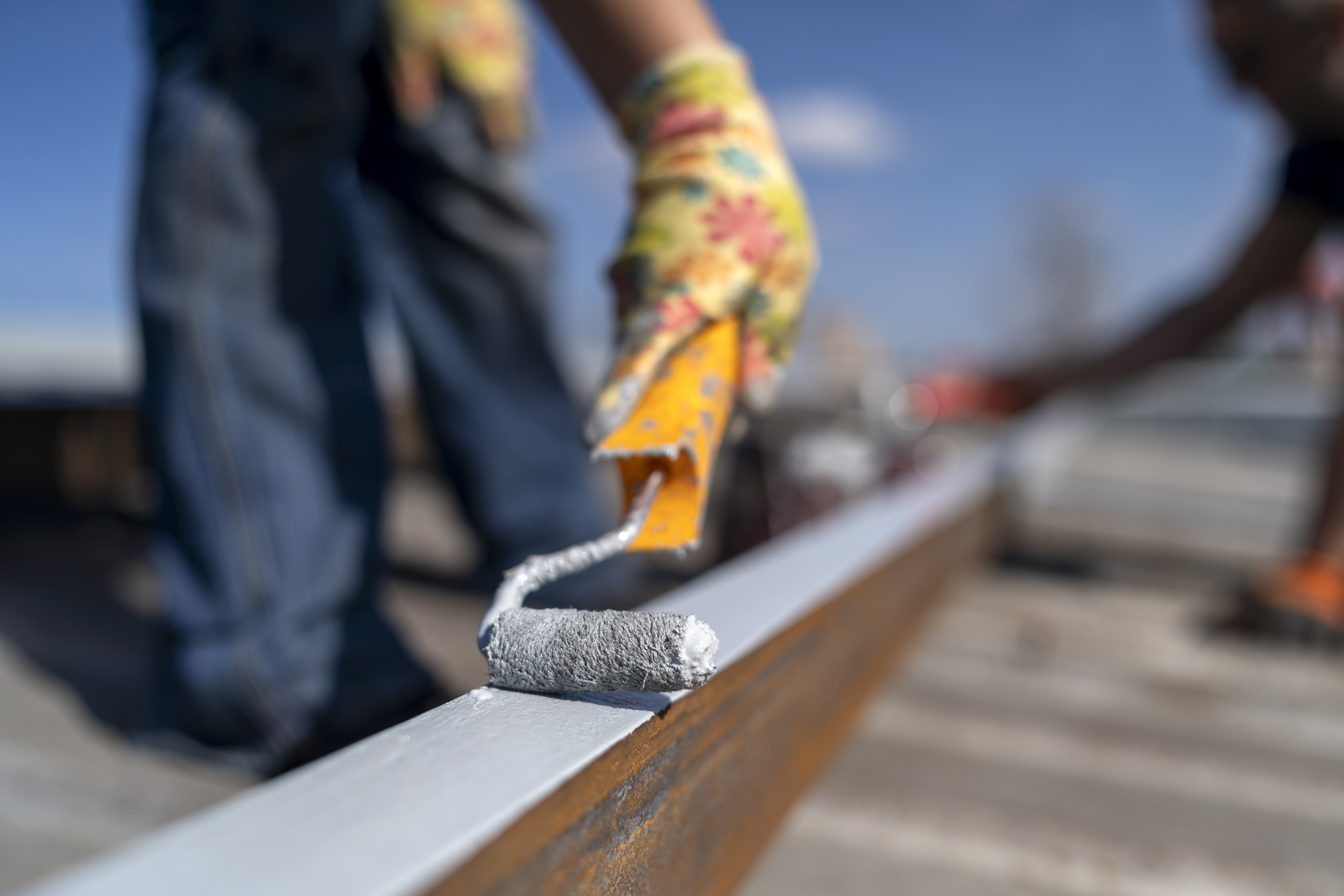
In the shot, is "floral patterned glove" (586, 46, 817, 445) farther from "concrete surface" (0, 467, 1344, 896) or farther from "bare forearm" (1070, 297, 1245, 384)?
"bare forearm" (1070, 297, 1245, 384)

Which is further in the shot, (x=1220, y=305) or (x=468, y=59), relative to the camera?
(x=1220, y=305)

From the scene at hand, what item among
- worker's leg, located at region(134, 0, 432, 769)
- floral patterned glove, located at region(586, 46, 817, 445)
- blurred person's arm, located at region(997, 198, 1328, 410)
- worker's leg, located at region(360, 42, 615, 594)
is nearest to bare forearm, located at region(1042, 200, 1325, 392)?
blurred person's arm, located at region(997, 198, 1328, 410)

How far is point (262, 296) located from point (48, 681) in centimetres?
50

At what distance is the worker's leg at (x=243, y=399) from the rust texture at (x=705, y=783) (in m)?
0.41

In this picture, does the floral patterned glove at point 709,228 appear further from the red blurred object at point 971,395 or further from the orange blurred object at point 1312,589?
the red blurred object at point 971,395

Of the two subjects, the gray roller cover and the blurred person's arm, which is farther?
the blurred person's arm

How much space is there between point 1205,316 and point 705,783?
1757 millimetres

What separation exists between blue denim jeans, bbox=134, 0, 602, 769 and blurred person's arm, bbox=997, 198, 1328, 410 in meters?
1.41

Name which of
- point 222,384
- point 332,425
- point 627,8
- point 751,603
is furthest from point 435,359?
point 751,603

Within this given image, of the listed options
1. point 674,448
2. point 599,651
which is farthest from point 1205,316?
point 599,651

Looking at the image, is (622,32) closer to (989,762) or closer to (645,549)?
(645,549)

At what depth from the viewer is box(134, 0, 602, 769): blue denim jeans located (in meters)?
0.82

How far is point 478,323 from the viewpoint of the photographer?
4.40 feet

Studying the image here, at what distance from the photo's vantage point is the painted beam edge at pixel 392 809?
245 millimetres
